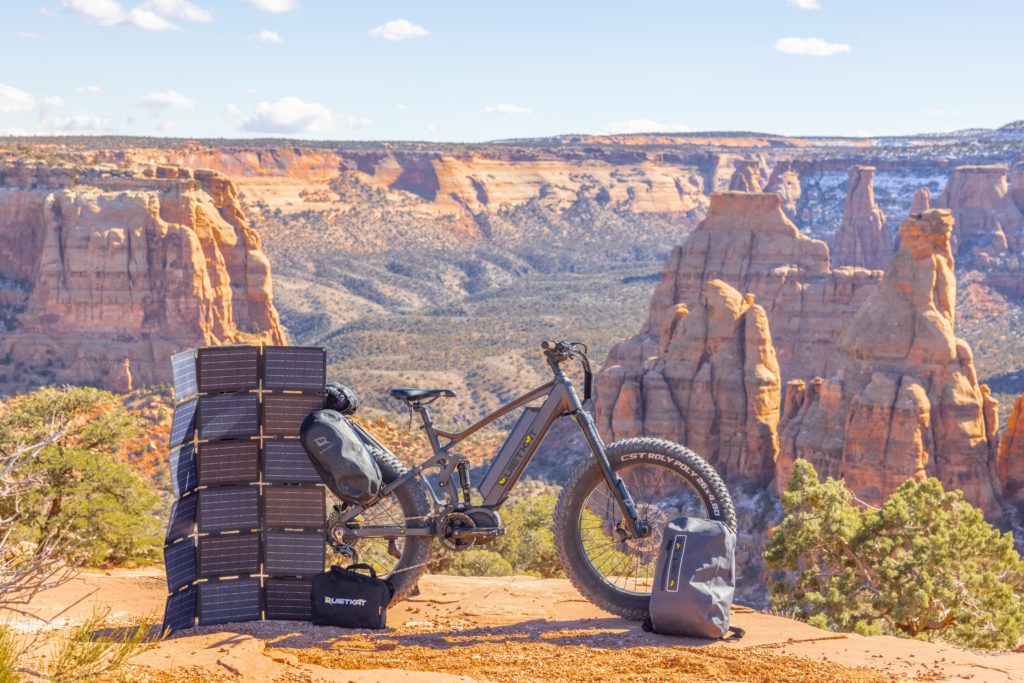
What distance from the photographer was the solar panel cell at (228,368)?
32.2ft

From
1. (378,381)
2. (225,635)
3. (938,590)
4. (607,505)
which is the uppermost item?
(607,505)

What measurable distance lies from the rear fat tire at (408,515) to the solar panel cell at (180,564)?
4.40 feet

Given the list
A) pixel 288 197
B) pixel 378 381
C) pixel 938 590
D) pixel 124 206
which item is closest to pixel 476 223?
pixel 288 197

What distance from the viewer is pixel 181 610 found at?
942 centimetres

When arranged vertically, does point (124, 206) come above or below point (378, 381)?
above

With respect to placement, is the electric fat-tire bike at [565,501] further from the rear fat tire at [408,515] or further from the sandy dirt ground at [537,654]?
the sandy dirt ground at [537,654]

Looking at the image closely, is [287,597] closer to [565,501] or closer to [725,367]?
[565,501]

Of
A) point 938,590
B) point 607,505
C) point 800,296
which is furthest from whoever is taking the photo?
point 800,296

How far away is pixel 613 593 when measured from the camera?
9.41 m

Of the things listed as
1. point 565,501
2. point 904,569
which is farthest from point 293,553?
point 904,569

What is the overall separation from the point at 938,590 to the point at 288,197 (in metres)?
121

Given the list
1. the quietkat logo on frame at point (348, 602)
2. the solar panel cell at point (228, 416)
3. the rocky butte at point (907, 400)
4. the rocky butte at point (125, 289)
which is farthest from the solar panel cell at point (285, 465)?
the rocky butte at point (125, 289)

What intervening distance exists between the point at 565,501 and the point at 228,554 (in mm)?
2821

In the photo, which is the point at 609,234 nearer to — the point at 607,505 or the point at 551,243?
the point at 551,243
